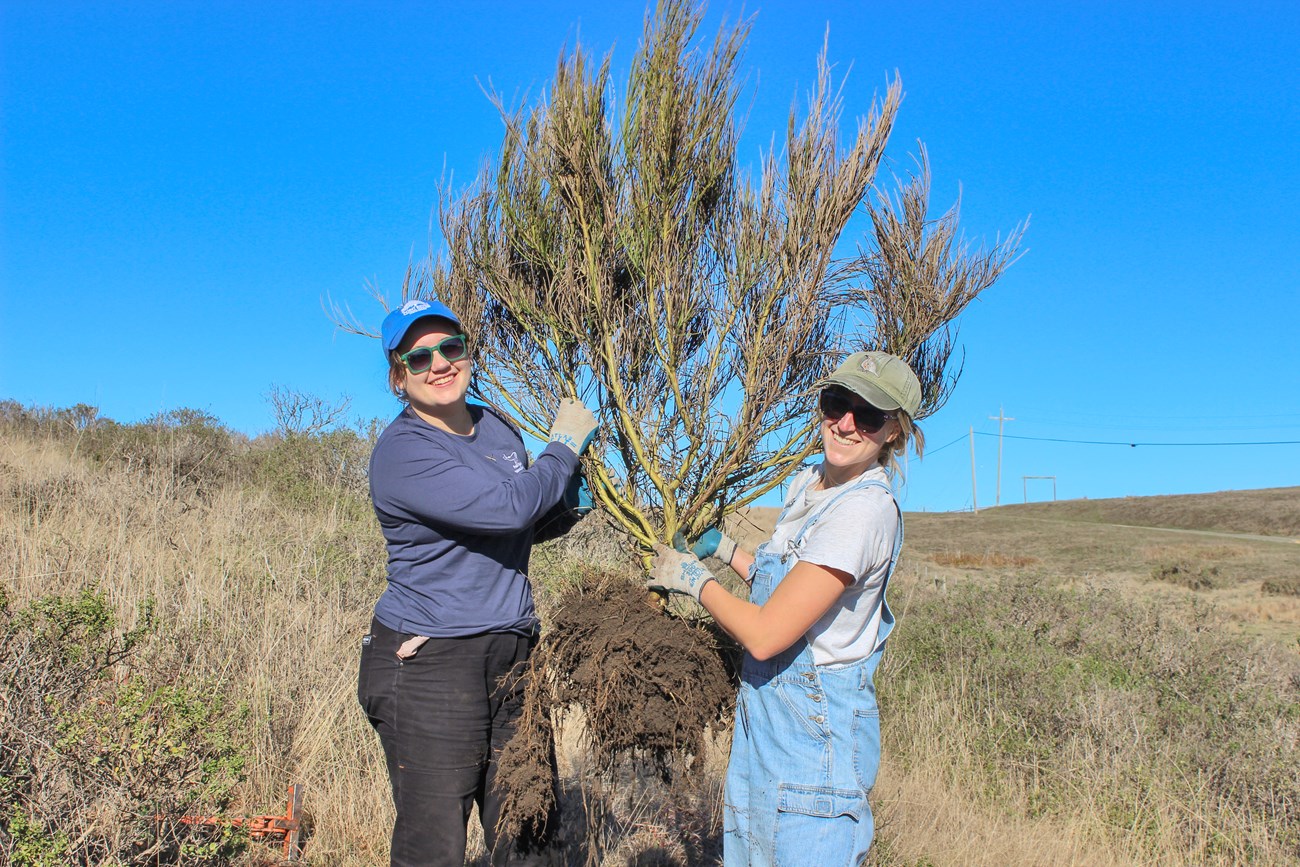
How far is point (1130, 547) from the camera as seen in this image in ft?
62.4

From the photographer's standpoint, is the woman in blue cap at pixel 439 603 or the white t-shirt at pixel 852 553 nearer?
the white t-shirt at pixel 852 553

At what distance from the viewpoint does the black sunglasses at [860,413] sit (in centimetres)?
221

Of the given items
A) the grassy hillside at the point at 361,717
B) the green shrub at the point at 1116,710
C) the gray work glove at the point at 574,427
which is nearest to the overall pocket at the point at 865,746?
the grassy hillside at the point at 361,717

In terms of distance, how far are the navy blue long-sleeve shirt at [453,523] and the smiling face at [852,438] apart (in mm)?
832

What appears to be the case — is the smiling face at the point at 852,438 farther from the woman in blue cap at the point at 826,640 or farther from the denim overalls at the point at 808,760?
the denim overalls at the point at 808,760

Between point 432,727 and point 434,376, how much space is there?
3.44 ft

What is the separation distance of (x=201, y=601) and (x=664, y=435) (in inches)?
154

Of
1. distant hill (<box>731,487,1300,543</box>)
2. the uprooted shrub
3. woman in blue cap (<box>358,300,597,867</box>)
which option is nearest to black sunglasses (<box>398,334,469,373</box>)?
woman in blue cap (<box>358,300,597,867</box>)

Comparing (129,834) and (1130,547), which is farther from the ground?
(1130,547)

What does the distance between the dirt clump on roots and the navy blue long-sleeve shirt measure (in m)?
0.21

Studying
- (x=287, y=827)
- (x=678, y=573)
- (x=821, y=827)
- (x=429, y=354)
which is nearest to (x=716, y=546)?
(x=678, y=573)

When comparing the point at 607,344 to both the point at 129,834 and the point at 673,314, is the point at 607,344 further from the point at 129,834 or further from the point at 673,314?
the point at 129,834

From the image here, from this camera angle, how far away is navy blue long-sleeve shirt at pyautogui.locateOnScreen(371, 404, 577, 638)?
243 cm

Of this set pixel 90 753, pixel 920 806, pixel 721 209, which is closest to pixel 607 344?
pixel 721 209
